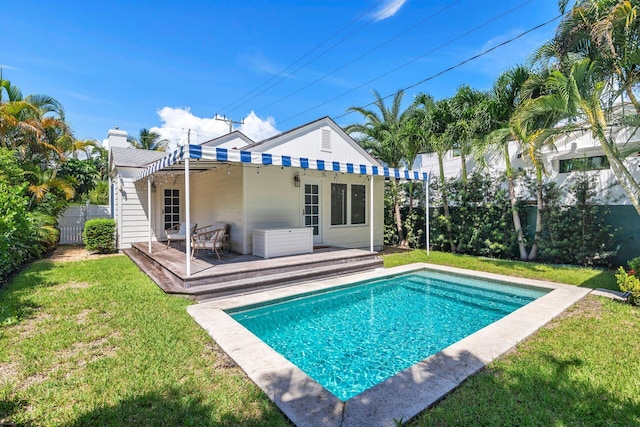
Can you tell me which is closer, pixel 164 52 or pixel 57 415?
pixel 57 415

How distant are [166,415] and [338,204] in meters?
9.80

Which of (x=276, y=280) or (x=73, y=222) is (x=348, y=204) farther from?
(x=73, y=222)

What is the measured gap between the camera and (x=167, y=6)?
1222 cm

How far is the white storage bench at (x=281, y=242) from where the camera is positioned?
906 cm

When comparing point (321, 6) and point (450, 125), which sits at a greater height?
point (321, 6)

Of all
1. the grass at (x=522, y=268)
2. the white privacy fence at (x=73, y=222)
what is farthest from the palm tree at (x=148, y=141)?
the grass at (x=522, y=268)

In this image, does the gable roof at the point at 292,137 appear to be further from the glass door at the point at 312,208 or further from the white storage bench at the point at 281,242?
the white storage bench at the point at 281,242

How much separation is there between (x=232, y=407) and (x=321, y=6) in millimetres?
15208

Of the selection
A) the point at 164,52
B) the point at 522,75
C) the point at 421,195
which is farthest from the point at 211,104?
the point at 522,75

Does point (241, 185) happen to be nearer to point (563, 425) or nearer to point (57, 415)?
point (57, 415)

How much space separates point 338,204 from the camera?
12109 millimetres

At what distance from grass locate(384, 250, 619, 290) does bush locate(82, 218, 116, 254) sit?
1038 centimetres

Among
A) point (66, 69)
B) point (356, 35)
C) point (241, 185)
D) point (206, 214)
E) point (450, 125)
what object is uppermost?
point (356, 35)

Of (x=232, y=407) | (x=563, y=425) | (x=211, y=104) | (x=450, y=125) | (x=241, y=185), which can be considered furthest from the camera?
(x=211, y=104)
